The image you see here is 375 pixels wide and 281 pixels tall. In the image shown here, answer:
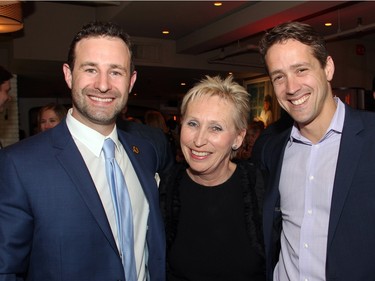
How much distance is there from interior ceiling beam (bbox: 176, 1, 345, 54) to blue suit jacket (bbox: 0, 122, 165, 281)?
214 inches

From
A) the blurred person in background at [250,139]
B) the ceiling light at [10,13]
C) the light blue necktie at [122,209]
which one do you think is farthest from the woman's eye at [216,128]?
the blurred person in background at [250,139]

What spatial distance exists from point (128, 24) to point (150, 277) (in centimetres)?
735

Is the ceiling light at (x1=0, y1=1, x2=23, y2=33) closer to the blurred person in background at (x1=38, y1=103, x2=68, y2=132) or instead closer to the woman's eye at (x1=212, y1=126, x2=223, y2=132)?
the blurred person in background at (x1=38, y1=103, x2=68, y2=132)

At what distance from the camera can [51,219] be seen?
1.52m

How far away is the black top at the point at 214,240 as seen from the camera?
199 cm

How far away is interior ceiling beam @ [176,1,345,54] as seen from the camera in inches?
248

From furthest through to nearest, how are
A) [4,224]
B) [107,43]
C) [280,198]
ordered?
[280,198] → [107,43] → [4,224]

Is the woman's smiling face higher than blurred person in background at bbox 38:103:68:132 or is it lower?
lower

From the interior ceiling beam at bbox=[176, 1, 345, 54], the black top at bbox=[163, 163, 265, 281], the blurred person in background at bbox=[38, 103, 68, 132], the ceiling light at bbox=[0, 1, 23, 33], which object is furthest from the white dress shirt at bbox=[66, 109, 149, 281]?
the interior ceiling beam at bbox=[176, 1, 345, 54]

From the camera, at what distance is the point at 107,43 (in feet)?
5.68

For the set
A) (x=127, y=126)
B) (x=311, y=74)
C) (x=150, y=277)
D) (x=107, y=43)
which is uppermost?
(x=107, y=43)

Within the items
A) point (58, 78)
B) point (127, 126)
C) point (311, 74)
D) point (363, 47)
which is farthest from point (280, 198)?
point (58, 78)

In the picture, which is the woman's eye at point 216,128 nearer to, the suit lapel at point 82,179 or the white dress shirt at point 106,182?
the white dress shirt at point 106,182

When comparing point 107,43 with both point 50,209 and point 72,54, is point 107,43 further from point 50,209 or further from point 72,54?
point 50,209
